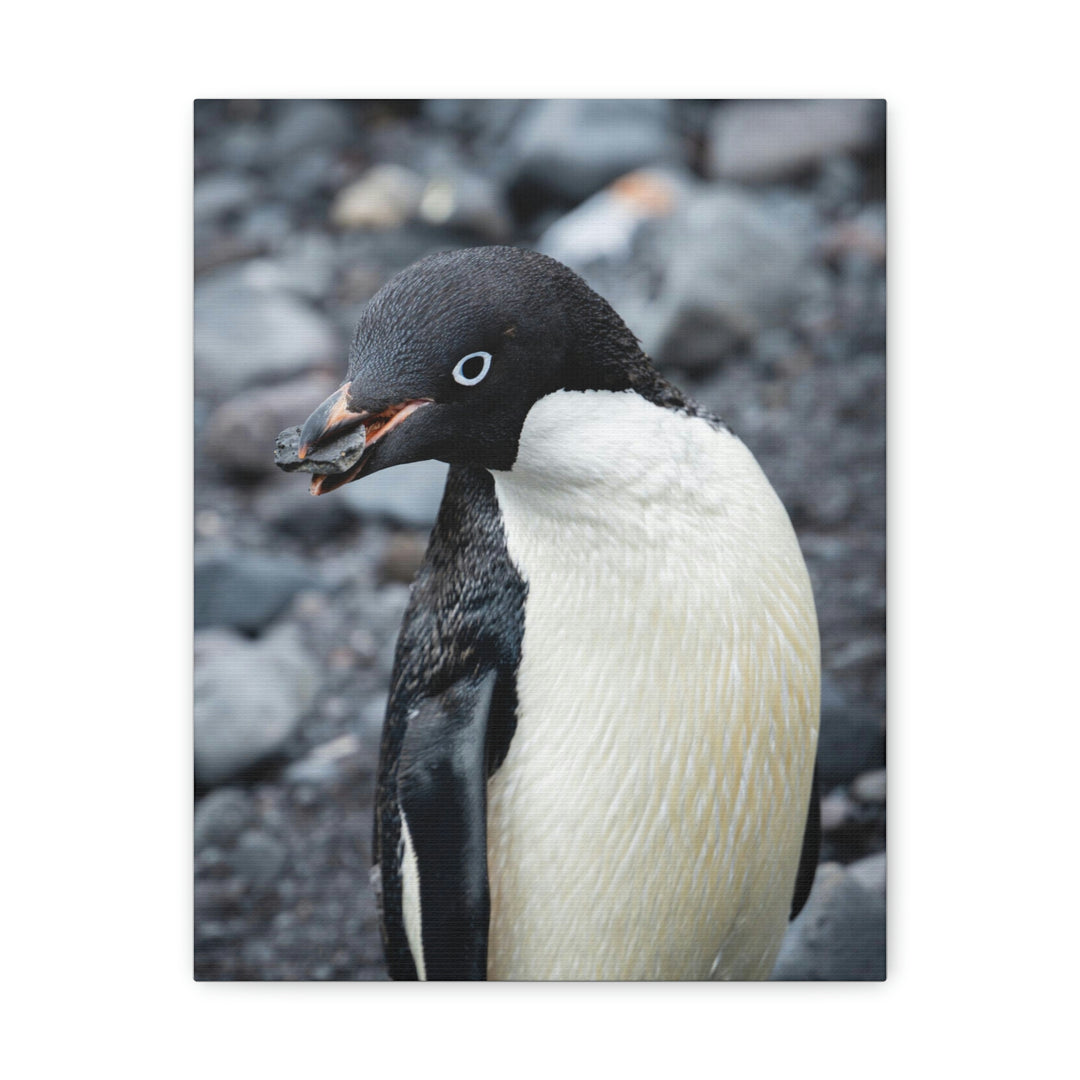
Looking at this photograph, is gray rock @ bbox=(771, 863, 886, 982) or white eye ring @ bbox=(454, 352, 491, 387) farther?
gray rock @ bbox=(771, 863, 886, 982)

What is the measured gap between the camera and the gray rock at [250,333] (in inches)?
59.2

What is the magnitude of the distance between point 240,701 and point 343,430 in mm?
517

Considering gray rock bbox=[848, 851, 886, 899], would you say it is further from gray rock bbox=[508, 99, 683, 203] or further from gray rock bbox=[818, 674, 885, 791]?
gray rock bbox=[508, 99, 683, 203]

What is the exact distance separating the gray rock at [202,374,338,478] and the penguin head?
1.44 ft

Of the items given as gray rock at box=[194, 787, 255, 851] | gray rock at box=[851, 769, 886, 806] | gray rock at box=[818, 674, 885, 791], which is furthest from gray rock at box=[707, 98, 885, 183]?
gray rock at box=[194, 787, 255, 851]

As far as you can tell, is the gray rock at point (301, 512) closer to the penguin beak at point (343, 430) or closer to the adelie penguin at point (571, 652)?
the adelie penguin at point (571, 652)

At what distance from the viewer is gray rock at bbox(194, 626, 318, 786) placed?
A: 148 cm

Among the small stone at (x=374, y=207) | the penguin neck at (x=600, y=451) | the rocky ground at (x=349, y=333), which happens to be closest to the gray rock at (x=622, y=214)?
the rocky ground at (x=349, y=333)

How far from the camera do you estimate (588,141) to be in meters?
1.50

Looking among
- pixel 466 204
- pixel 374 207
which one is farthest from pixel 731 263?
pixel 374 207

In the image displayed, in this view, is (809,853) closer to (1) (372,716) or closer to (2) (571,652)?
(2) (571,652)

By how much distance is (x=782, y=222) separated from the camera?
5.08 ft

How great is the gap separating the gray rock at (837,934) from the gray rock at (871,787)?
0.28ft
